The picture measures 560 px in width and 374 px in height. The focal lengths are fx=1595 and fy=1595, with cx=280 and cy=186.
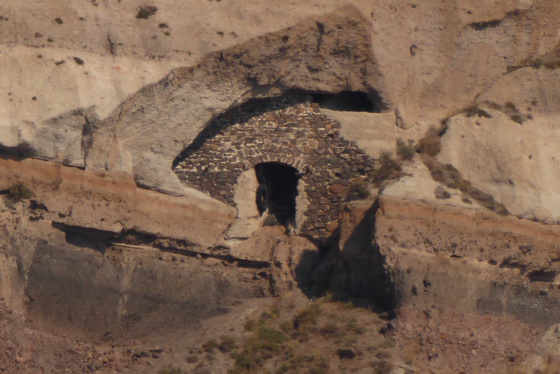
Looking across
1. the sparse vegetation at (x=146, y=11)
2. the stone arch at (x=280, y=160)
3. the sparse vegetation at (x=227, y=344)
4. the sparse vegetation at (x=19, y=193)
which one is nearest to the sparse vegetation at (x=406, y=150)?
the stone arch at (x=280, y=160)

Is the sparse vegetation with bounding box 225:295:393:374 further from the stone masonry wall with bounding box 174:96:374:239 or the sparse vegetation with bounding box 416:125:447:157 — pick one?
the sparse vegetation with bounding box 416:125:447:157

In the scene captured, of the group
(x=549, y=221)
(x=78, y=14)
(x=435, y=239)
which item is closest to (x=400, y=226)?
(x=435, y=239)

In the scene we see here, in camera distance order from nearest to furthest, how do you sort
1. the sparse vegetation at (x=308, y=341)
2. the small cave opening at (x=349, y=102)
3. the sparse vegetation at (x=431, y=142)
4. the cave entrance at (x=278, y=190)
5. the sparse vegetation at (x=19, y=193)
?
the sparse vegetation at (x=308, y=341) → the sparse vegetation at (x=19, y=193) → the sparse vegetation at (x=431, y=142) → the small cave opening at (x=349, y=102) → the cave entrance at (x=278, y=190)

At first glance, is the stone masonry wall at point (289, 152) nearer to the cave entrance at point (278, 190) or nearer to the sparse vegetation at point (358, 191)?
the sparse vegetation at point (358, 191)

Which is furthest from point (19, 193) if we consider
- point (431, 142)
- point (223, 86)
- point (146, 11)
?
point (431, 142)

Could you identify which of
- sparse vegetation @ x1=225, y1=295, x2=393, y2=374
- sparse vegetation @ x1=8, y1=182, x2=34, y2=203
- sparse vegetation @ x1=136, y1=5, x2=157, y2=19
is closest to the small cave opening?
sparse vegetation @ x1=136, y1=5, x2=157, y2=19

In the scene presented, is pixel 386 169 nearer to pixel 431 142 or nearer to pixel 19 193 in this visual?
pixel 431 142

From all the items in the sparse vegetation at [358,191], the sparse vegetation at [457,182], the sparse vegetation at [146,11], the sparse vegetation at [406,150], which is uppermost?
the sparse vegetation at [146,11]
